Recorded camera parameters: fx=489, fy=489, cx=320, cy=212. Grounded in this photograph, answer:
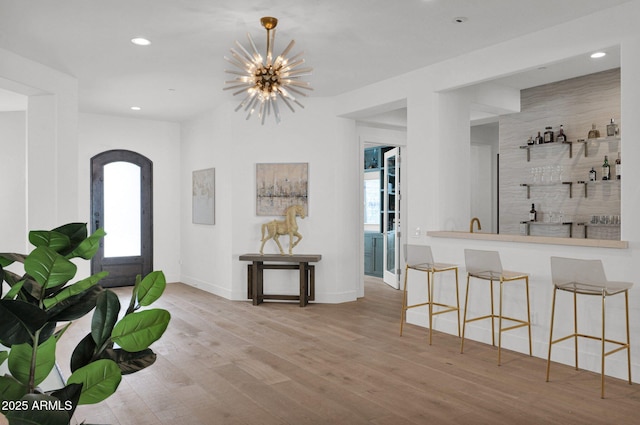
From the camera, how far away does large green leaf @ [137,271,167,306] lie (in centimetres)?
78

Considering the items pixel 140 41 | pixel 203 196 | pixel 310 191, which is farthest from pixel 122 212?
pixel 140 41

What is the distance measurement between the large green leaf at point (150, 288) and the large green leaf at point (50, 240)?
14 centimetres

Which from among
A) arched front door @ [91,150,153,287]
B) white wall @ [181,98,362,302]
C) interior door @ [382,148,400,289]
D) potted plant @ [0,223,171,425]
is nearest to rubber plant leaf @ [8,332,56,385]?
Result: potted plant @ [0,223,171,425]

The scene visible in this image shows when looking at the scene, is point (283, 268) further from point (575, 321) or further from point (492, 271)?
point (575, 321)

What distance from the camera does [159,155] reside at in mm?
Answer: 8773

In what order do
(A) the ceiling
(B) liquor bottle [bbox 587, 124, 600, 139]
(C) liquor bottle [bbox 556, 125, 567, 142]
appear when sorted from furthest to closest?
(C) liquor bottle [bbox 556, 125, 567, 142] → (B) liquor bottle [bbox 587, 124, 600, 139] → (A) the ceiling

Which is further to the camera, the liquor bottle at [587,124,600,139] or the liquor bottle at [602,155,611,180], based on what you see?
the liquor bottle at [587,124,600,139]

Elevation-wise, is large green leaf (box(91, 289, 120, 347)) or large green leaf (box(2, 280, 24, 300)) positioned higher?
large green leaf (box(2, 280, 24, 300))

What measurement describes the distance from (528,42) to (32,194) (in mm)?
5606

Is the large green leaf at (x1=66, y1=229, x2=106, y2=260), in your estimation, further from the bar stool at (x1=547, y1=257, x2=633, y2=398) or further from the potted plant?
the bar stool at (x1=547, y1=257, x2=633, y2=398)

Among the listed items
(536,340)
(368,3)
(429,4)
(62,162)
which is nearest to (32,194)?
(62,162)

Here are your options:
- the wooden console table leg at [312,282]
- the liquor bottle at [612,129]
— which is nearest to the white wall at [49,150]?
the wooden console table leg at [312,282]

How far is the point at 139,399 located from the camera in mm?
3434

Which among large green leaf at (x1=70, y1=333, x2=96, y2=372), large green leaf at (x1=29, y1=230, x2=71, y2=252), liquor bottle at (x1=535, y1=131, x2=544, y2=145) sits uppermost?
liquor bottle at (x1=535, y1=131, x2=544, y2=145)
